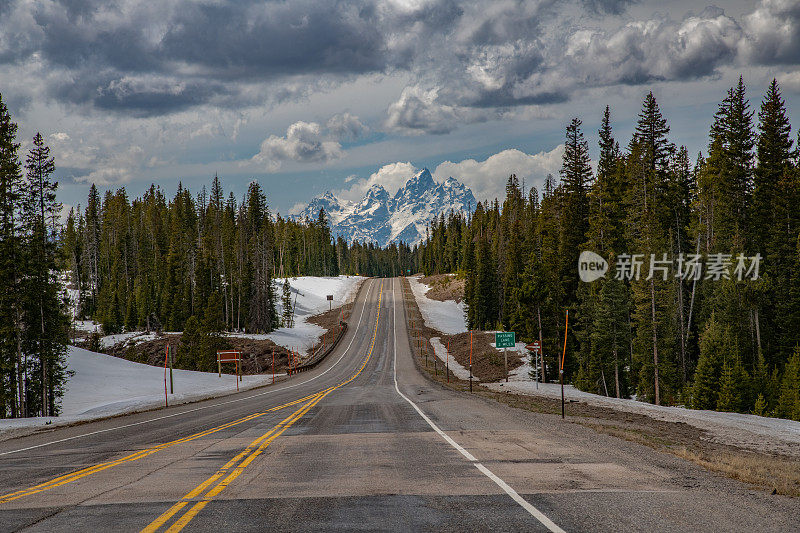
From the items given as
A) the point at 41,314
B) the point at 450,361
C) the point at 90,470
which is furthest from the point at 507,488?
the point at 450,361

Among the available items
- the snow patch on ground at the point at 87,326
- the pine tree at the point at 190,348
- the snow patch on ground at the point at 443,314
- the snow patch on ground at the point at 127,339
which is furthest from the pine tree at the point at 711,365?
the snow patch on ground at the point at 87,326

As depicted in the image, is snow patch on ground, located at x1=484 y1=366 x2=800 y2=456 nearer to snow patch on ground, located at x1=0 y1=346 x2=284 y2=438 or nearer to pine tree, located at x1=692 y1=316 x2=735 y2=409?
pine tree, located at x1=692 y1=316 x2=735 y2=409

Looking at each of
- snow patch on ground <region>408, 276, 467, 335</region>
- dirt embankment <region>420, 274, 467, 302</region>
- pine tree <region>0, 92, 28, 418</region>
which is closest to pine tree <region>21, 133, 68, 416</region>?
pine tree <region>0, 92, 28, 418</region>

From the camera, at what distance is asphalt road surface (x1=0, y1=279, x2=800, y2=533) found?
5.97 m

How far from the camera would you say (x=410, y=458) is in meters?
10.2

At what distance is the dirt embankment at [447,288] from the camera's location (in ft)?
383

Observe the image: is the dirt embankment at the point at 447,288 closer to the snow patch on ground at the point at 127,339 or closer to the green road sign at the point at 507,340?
the snow patch on ground at the point at 127,339

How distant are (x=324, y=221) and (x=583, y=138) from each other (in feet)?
400

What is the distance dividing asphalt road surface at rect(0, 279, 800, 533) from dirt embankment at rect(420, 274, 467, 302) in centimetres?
10092

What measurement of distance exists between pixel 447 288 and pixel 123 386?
88927mm

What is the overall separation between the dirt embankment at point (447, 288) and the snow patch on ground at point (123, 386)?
224 feet

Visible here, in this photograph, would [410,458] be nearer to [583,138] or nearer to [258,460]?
[258,460]

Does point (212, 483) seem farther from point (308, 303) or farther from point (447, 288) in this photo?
point (447, 288)

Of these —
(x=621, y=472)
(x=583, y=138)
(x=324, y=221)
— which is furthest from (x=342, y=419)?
(x=324, y=221)
